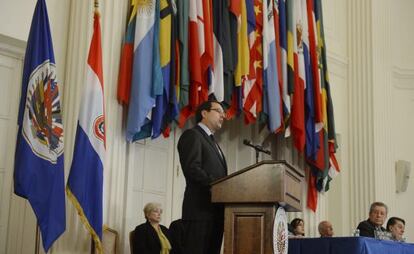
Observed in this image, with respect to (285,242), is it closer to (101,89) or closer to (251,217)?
(251,217)

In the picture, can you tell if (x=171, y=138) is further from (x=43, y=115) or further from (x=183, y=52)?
(x=43, y=115)

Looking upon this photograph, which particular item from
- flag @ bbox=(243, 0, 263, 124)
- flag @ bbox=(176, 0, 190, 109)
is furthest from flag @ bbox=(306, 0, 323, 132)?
flag @ bbox=(176, 0, 190, 109)

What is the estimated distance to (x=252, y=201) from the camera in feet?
15.4

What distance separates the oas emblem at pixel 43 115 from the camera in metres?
5.32

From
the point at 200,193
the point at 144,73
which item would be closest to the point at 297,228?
the point at 144,73

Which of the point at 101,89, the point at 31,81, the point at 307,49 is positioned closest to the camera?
the point at 31,81

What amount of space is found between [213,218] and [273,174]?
0.58 metres

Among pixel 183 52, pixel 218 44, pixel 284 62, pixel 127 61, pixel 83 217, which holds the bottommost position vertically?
pixel 83 217

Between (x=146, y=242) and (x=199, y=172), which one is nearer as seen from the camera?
(x=199, y=172)

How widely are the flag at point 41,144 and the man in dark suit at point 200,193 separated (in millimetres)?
1085

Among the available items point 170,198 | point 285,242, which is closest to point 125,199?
point 170,198

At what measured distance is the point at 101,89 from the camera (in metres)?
5.98

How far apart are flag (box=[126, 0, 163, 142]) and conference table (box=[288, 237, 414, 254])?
1851mm

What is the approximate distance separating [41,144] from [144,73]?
1.81m
